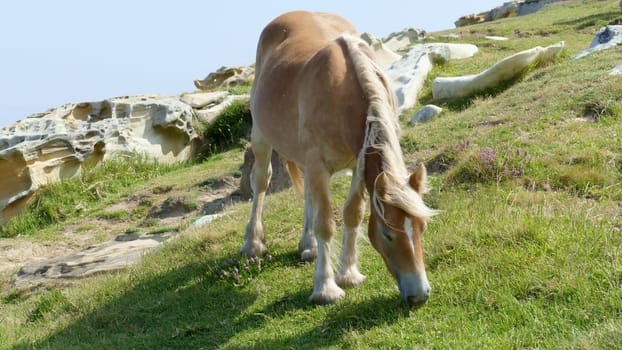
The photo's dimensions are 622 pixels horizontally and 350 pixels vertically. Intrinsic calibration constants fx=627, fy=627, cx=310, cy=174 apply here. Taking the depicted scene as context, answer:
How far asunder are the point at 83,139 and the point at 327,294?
11.5 meters

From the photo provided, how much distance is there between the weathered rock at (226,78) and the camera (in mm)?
21389

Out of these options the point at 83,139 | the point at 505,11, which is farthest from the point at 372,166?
the point at 505,11

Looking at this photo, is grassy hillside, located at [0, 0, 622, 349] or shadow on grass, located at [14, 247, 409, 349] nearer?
grassy hillside, located at [0, 0, 622, 349]

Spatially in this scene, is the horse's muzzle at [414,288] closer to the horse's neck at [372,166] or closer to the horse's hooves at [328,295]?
the horse's neck at [372,166]

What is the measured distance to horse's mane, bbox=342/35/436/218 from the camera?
3.96 meters

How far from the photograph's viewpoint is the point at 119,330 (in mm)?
5605

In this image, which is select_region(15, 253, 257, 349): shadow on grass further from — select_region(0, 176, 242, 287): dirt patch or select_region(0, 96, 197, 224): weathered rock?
select_region(0, 96, 197, 224): weathered rock

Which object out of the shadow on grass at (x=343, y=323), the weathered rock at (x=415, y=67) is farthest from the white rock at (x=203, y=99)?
the shadow on grass at (x=343, y=323)

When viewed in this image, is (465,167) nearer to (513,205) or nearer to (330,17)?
(513,205)

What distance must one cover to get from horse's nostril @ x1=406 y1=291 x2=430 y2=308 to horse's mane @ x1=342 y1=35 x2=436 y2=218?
1.85 feet

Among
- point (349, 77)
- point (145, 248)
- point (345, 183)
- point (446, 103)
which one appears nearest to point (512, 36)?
point (446, 103)

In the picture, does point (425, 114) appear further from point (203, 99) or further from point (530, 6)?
point (530, 6)

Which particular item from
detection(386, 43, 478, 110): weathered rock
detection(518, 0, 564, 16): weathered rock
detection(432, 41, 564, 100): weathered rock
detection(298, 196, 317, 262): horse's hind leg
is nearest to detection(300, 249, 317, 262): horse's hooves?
detection(298, 196, 317, 262): horse's hind leg

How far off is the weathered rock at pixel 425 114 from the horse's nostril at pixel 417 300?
7.68m
